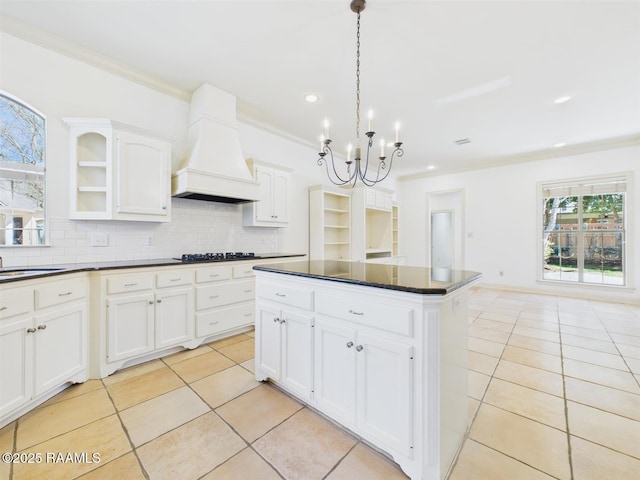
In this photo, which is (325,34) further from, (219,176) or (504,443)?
(504,443)

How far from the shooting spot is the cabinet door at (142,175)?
2492mm

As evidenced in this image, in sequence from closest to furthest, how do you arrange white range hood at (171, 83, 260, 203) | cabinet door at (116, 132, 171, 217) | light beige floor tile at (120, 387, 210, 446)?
light beige floor tile at (120, 387, 210, 446), cabinet door at (116, 132, 171, 217), white range hood at (171, 83, 260, 203)

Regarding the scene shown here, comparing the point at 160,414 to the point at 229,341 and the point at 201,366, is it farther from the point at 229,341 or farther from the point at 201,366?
the point at 229,341

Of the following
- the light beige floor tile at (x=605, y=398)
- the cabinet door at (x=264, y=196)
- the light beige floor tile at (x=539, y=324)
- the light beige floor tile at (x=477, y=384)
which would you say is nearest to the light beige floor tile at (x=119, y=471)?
the light beige floor tile at (x=477, y=384)

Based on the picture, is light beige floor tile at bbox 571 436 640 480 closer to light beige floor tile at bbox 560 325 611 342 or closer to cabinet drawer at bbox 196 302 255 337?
light beige floor tile at bbox 560 325 611 342

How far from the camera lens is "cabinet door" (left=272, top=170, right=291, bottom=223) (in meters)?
3.86

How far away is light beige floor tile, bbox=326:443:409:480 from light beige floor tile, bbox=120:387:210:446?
100 centimetres

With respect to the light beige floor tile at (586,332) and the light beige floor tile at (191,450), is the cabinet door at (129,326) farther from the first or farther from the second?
the light beige floor tile at (586,332)

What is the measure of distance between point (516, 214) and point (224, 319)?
6.23m

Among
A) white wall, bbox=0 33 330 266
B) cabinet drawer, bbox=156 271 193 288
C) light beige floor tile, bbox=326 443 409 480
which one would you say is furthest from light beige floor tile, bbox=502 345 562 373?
white wall, bbox=0 33 330 266

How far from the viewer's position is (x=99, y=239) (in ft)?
8.59

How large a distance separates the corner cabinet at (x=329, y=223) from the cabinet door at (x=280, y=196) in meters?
0.79

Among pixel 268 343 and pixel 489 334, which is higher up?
pixel 268 343

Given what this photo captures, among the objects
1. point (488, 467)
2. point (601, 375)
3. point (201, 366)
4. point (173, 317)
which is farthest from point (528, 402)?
point (173, 317)
